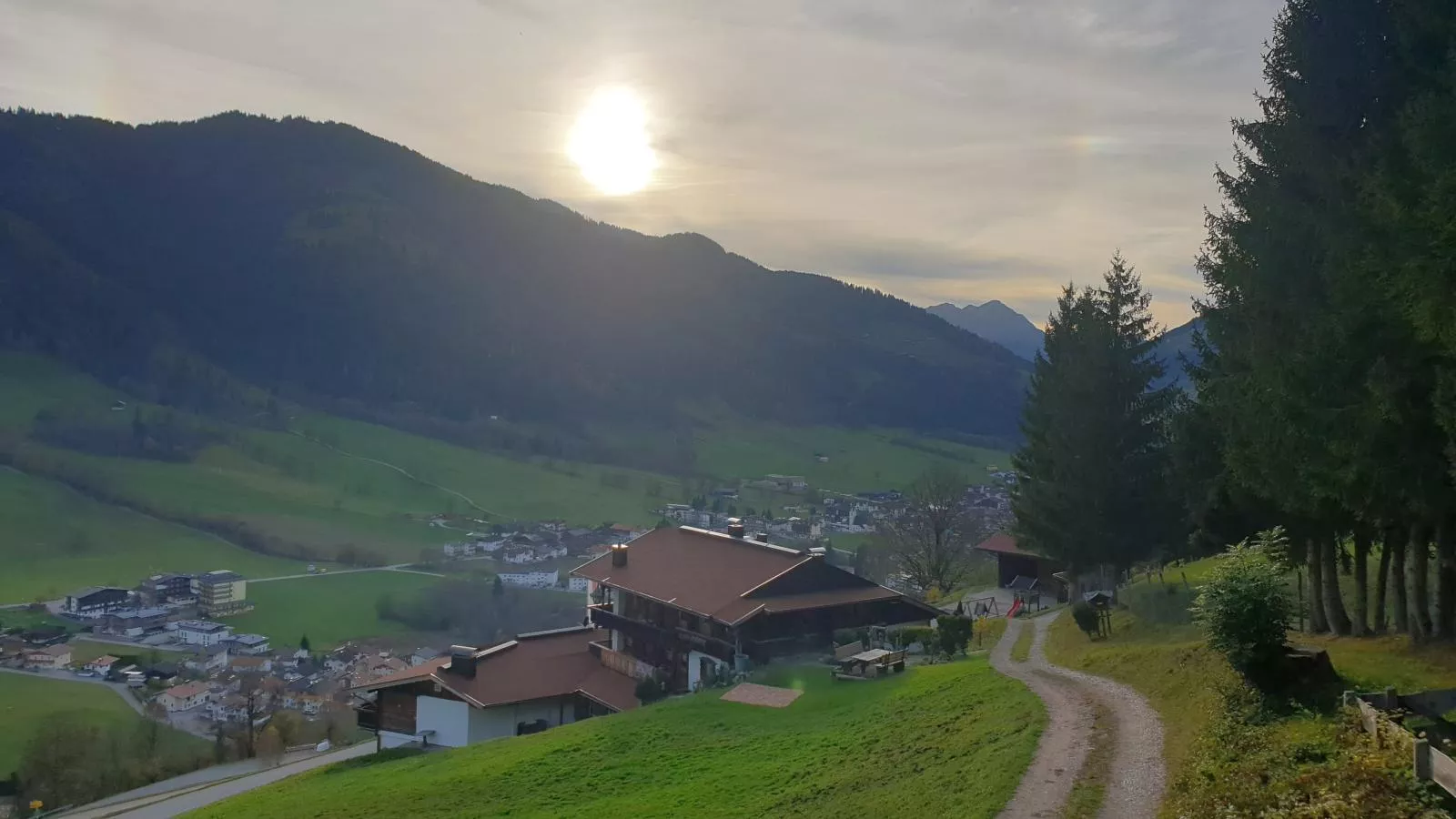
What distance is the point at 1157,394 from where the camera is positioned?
34031 mm

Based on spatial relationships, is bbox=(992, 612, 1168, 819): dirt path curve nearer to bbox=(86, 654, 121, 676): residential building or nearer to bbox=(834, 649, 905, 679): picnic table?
bbox=(834, 649, 905, 679): picnic table

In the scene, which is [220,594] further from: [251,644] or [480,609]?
[480,609]

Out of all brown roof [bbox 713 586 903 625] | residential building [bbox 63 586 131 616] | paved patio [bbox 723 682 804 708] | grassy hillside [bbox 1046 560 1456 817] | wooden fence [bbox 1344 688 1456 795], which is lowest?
residential building [bbox 63 586 131 616]

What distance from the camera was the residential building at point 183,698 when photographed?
68.7 meters

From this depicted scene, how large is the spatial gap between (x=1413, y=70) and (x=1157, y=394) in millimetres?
17356

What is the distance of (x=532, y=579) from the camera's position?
10731cm

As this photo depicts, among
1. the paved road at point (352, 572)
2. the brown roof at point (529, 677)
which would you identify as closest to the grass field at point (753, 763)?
the brown roof at point (529, 677)

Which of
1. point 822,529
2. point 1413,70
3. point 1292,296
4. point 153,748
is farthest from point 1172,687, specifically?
point 822,529

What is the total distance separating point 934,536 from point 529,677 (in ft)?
90.9

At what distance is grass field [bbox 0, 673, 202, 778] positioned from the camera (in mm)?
59625

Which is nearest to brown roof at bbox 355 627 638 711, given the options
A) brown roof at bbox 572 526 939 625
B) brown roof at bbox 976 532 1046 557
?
brown roof at bbox 572 526 939 625

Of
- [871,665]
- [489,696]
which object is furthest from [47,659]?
[871,665]

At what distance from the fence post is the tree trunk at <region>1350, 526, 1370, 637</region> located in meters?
11.5

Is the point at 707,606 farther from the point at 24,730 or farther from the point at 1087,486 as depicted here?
the point at 24,730
